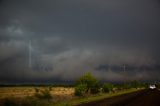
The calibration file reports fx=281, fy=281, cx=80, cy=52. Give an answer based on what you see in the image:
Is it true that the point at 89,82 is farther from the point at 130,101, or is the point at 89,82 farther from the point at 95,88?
the point at 130,101

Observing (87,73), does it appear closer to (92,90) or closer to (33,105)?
(92,90)

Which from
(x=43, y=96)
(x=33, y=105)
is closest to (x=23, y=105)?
(x=33, y=105)

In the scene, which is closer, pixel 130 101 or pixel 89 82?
pixel 130 101

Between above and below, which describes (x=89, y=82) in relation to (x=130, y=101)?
above

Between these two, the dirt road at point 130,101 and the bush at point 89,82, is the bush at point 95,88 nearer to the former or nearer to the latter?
the bush at point 89,82

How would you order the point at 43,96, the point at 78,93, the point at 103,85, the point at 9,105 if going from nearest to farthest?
the point at 9,105, the point at 43,96, the point at 78,93, the point at 103,85

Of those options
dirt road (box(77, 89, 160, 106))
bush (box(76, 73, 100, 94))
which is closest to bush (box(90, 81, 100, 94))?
bush (box(76, 73, 100, 94))

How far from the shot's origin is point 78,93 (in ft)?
259

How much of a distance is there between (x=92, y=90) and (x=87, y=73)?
238 inches

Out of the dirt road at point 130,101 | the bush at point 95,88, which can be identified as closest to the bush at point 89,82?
the bush at point 95,88

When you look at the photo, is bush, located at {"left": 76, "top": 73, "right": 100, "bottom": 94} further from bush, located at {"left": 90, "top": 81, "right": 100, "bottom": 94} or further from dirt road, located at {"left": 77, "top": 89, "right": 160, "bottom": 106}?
dirt road, located at {"left": 77, "top": 89, "right": 160, "bottom": 106}

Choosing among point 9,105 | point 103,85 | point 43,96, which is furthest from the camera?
point 103,85

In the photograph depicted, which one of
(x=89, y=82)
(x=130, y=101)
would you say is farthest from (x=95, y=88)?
(x=130, y=101)

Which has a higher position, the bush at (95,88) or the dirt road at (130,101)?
the bush at (95,88)
